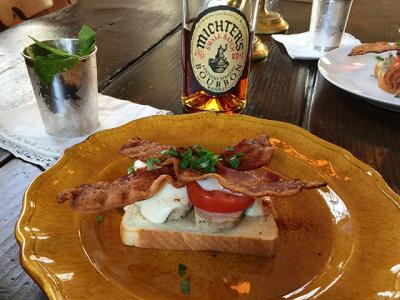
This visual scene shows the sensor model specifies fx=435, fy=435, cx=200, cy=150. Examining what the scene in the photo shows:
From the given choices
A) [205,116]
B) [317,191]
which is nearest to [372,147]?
[317,191]

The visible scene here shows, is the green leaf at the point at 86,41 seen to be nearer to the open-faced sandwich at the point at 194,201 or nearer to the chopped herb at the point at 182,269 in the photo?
the open-faced sandwich at the point at 194,201

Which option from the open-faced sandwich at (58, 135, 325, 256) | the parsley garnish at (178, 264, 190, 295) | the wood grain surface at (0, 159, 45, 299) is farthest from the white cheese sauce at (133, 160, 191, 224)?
the wood grain surface at (0, 159, 45, 299)

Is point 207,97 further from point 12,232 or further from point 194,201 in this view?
point 12,232

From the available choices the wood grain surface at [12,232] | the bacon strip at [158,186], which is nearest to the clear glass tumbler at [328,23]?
the bacon strip at [158,186]

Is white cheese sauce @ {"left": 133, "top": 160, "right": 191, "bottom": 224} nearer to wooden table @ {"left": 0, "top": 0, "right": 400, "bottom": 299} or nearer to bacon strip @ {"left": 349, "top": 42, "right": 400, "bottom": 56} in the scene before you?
wooden table @ {"left": 0, "top": 0, "right": 400, "bottom": 299}

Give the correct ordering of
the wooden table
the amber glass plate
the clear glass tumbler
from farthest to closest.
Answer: the clear glass tumbler
the wooden table
the amber glass plate

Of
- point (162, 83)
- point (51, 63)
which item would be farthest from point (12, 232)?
point (162, 83)
